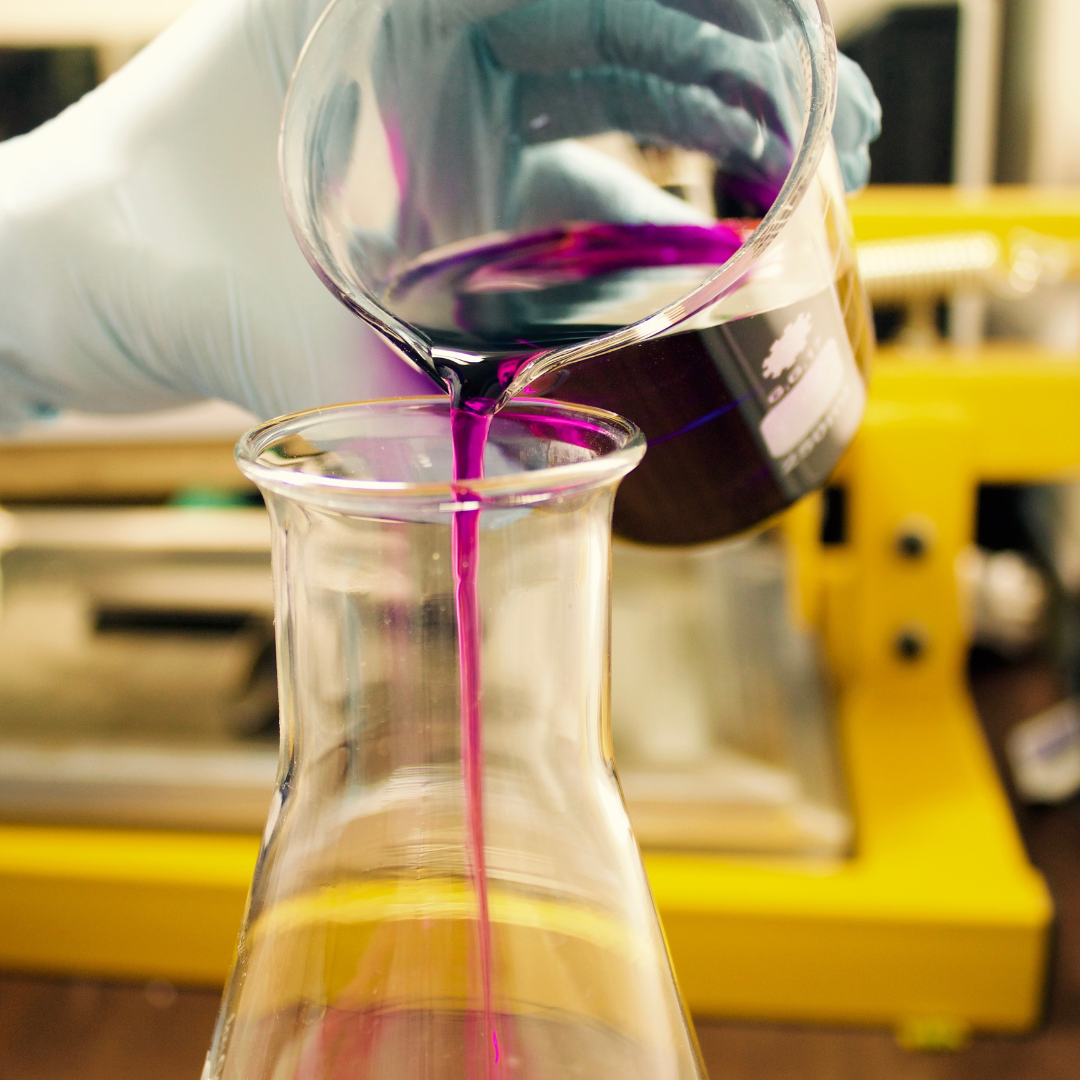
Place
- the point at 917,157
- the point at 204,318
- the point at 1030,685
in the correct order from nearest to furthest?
the point at 204,318 < the point at 1030,685 < the point at 917,157

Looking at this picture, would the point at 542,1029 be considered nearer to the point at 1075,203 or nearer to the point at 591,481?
the point at 591,481

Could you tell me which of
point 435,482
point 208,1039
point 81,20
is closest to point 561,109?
point 435,482

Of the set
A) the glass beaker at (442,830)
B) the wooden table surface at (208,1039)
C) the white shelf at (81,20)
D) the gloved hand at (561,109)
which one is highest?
the white shelf at (81,20)

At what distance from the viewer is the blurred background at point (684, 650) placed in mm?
842

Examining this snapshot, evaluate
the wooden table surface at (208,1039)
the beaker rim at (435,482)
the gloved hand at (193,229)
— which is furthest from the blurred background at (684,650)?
the beaker rim at (435,482)

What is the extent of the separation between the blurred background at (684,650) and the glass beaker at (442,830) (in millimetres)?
354

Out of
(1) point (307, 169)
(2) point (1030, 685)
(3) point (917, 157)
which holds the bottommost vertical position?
(2) point (1030, 685)

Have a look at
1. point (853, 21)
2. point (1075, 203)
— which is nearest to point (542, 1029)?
point (1075, 203)

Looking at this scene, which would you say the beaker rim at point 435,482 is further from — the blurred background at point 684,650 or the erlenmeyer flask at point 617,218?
the blurred background at point 684,650

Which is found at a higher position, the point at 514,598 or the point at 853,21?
the point at 853,21

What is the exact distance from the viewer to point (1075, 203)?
1.14m

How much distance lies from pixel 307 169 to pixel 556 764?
253mm

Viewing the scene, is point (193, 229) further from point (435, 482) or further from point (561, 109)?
point (435, 482)

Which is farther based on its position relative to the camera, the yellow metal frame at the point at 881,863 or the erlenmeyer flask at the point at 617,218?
the yellow metal frame at the point at 881,863
